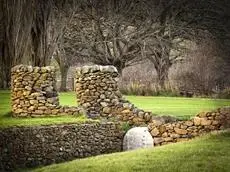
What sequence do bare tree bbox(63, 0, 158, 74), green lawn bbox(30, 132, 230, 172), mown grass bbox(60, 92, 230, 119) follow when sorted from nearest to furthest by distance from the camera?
green lawn bbox(30, 132, 230, 172) → mown grass bbox(60, 92, 230, 119) → bare tree bbox(63, 0, 158, 74)

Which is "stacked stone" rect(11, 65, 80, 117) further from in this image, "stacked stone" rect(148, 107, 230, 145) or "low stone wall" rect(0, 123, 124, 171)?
"stacked stone" rect(148, 107, 230, 145)

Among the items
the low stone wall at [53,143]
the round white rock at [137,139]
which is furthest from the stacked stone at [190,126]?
the low stone wall at [53,143]

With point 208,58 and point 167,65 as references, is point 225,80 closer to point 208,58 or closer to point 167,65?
point 208,58

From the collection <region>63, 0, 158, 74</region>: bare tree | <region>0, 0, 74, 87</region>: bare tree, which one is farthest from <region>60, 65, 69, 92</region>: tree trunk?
<region>0, 0, 74, 87</region>: bare tree

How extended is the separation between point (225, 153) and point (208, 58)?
11.6m

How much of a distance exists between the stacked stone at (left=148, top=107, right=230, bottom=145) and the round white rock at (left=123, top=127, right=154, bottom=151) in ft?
0.95

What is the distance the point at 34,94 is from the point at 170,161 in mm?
6441

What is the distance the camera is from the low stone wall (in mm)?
11836

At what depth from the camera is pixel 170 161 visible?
347 inches

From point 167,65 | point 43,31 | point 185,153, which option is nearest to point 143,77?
point 167,65

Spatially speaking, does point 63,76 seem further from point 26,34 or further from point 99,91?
point 99,91

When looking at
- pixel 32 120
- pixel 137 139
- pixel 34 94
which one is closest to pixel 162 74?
pixel 34 94

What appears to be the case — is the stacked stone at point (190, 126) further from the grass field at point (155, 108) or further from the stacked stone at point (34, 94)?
the stacked stone at point (34, 94)

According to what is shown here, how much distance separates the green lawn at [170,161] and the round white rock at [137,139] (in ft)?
9.10
